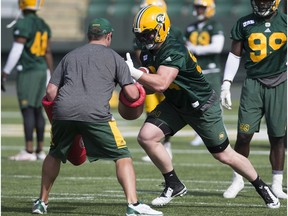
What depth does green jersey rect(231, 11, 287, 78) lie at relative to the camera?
8.99 meters

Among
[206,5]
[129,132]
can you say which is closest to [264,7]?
[206,5]

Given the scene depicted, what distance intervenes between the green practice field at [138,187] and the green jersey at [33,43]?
130cm

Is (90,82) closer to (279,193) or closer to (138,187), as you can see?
(279,193)

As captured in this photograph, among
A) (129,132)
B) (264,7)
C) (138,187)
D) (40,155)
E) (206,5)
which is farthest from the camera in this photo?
(129,132)

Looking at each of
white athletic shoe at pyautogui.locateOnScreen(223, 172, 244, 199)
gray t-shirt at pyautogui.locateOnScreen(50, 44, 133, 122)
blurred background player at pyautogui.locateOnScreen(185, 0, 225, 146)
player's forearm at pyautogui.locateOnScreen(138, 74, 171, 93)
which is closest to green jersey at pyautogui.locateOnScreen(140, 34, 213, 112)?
player's forearm at pyautogui.locateOnScreen(138, 74, 171, 93)

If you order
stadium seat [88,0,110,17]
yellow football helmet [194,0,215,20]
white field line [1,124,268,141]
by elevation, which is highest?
yellow football helmet [194,0,215,20]

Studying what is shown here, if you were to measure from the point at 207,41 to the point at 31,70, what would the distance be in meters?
2.52

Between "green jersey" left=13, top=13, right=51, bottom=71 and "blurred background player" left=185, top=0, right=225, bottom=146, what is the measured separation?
2.11m

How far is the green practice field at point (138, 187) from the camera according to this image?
26.9 feet

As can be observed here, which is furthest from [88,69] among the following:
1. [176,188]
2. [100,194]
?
[100,194]

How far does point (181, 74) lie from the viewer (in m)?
8.07

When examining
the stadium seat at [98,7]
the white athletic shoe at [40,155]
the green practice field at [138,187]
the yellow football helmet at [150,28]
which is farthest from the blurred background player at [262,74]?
the stadium seat at [98,7]

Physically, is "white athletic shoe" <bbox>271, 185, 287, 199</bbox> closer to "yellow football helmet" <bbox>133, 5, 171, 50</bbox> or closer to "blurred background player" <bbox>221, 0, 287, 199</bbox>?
"blurred background player" <bbox>221, 0, 287, 199</bbox>

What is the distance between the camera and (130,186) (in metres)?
7.45
